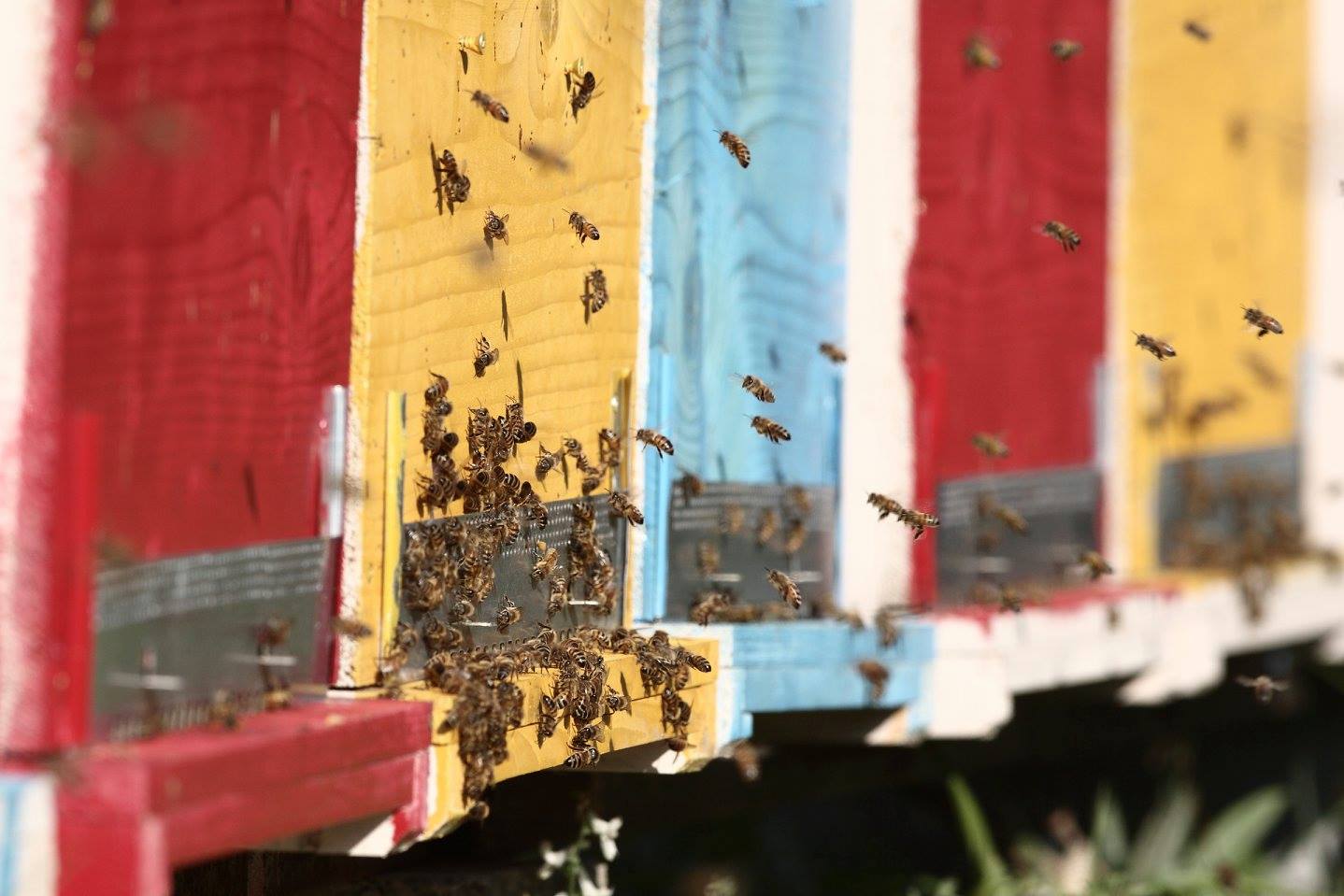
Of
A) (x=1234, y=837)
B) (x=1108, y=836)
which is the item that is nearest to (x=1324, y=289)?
(x=1234, y=837)

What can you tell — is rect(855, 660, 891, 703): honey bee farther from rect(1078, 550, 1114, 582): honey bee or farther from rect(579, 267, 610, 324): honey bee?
rect(579, 267, 610, 324): honey bee

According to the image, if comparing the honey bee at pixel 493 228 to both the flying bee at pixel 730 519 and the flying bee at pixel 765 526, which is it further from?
the flying bee at pixel 765 526

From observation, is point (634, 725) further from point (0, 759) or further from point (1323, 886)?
point (1323, 886)

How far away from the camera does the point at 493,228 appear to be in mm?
5230

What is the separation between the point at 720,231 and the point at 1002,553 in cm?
266

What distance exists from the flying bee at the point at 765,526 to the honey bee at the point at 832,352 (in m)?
0.60

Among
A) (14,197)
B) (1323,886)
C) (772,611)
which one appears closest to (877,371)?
(772,611)

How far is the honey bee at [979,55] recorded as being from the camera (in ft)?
26.9

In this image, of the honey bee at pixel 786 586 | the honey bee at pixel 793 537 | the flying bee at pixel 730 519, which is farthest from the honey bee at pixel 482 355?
the honey bee at pixel 793 537

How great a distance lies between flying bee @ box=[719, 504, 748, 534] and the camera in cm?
689

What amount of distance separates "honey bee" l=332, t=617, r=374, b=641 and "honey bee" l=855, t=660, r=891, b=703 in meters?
2.75

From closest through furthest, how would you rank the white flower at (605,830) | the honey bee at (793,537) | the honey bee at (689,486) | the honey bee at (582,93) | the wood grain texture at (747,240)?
the honey bee at (582,93)
the white flower at (605,830)
the wood grain texture at (747,240)
the honey bee at (689,486)
the honey bee at (793,537)

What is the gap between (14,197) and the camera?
12.0 ft

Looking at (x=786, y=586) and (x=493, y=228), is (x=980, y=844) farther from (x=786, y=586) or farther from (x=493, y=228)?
(x=493, y=228)
